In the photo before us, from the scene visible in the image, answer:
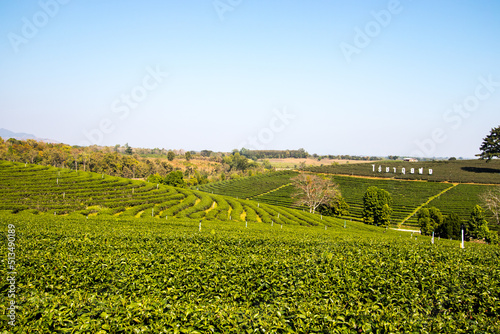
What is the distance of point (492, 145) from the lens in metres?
90.6

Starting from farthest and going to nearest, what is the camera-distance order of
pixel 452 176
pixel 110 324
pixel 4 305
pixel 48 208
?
pixel 452 176 → pixel 48 208 → pixel 4 305 → pixel 110 324

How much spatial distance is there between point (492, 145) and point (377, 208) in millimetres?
65030

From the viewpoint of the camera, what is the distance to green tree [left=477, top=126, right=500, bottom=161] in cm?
8931

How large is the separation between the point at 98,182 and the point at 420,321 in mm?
60290

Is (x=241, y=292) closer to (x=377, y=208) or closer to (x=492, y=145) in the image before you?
(x=377, y=208)

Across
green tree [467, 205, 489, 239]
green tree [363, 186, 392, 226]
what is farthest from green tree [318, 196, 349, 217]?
green tree [467, 205, 489, 239]

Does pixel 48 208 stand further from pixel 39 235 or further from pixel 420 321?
pixel 420 321

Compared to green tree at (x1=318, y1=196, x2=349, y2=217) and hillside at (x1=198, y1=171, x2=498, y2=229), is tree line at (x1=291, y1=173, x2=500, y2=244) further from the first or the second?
hillside at (x1=198, y1=171, x2=498, y2=229)

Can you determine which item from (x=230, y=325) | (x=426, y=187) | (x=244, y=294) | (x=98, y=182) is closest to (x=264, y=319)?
(x=230, y=325)

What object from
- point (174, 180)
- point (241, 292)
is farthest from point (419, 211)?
point (174, 180)

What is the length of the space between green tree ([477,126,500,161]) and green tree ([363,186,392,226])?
194 ft

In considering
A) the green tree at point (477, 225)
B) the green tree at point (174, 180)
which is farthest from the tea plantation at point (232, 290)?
the green tree at point (174, 180)

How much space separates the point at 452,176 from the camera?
83250mm

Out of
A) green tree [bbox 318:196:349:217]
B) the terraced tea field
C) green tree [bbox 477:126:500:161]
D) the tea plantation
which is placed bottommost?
green tree [bbox 318:196:349:217]
